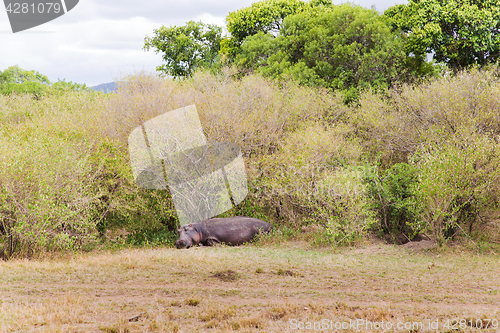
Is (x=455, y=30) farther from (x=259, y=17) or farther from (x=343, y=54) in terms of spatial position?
(x=259, y=17)

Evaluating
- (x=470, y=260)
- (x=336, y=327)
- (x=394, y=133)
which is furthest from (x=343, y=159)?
(x=336, y=327)

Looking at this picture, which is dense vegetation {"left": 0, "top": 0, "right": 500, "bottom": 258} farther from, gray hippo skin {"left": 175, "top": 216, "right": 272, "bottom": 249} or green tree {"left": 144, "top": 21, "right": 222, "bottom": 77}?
green tree {"left": 144, "top": 21, "right": 222, "bottom": 77}

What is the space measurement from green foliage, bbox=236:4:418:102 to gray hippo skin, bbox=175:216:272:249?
12801 mm

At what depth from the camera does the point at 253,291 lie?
9.72 m

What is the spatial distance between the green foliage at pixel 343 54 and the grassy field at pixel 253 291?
53.5ft

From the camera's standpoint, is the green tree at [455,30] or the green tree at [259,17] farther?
the green tree at [259,17]

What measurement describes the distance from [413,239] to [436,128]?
4824 millimetres


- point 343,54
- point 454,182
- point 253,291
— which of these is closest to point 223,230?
point 253,291

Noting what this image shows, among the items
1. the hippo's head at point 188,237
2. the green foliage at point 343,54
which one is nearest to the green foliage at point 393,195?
the hippo's head at point 188,237

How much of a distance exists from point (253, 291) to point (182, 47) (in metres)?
37.3

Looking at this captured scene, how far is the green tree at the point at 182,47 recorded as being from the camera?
141ft

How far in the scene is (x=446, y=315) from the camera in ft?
26.4

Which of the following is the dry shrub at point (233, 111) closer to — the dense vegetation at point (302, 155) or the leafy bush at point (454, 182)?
the dense vegetation at point (302, 155)

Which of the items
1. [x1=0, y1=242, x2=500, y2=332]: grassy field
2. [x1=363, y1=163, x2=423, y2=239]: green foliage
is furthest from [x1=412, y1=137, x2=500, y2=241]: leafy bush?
[x1=0, y1=242, x2=500, y2=332]: grassy field
